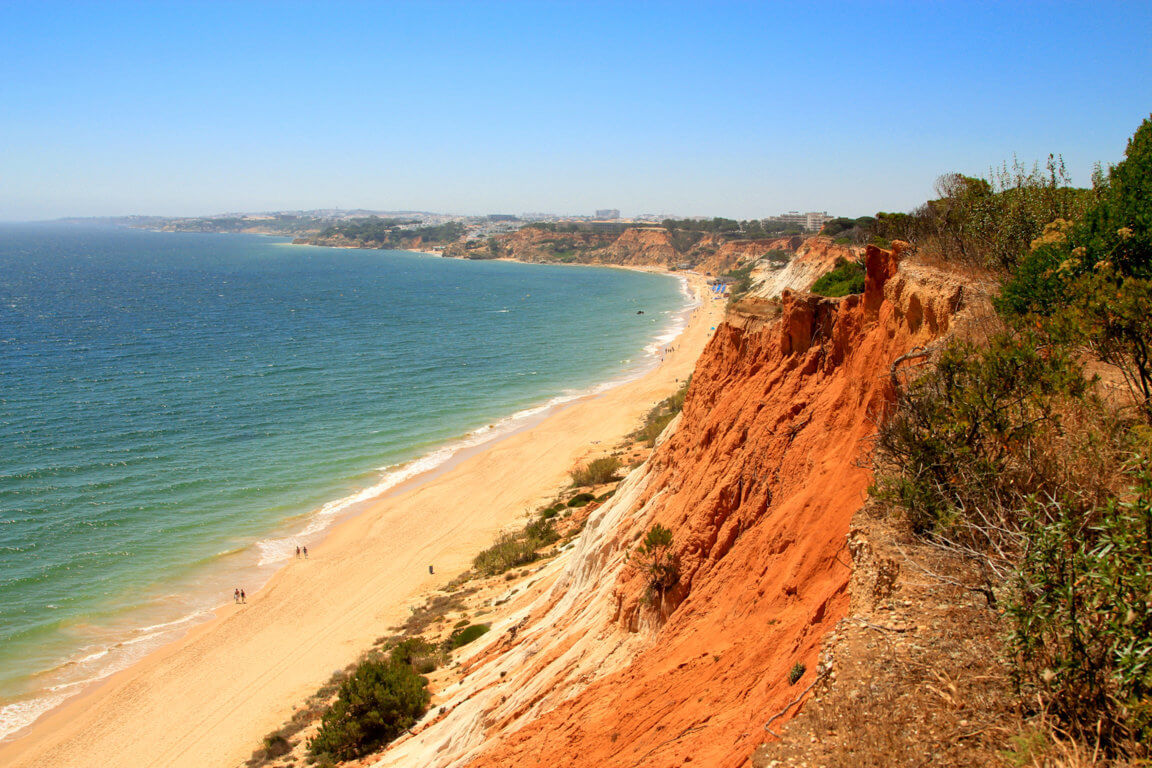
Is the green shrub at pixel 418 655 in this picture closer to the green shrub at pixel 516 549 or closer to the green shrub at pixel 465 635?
the green shrub at pixel 465 635

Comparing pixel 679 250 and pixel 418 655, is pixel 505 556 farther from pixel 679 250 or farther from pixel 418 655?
pixel 679 250

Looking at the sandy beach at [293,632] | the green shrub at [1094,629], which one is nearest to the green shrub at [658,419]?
the sandy beach at [293,632]

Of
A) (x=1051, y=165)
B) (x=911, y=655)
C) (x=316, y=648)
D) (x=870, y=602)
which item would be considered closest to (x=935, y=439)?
(x=870, y=602)

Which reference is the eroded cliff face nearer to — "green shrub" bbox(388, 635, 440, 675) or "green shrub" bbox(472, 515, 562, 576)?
"green shrub" bbox(388, 635, 440, 675)

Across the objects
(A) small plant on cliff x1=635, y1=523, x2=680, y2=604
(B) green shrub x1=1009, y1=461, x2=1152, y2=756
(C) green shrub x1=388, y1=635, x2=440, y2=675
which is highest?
(B) green shrub x1=1009, y1=461, x2=1152, y2=756

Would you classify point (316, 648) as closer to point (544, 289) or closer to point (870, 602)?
point (870, 602)

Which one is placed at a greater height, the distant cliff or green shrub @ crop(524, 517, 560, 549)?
the distant cliff

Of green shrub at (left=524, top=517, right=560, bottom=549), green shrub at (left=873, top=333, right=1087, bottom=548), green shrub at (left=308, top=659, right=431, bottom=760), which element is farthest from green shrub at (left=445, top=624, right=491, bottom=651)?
green shrub at (left=873, top=333, right=1087, bottom=548)
